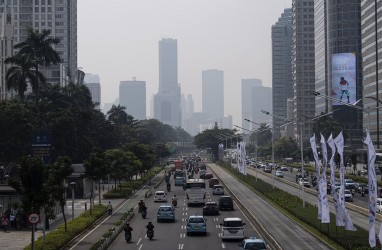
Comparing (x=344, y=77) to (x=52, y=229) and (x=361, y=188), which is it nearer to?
(x=361, y=188)

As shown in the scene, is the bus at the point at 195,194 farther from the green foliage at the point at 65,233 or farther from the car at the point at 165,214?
the car at the point at 165,214

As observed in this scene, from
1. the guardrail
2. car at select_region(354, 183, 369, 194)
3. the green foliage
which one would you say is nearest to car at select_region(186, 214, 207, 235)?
the guardrail

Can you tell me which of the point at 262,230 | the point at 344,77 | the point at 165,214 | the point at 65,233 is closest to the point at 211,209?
the point at 165,214

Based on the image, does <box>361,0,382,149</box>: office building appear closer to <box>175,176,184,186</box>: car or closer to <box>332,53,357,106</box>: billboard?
<box>332,53,357,106</box>: billboard

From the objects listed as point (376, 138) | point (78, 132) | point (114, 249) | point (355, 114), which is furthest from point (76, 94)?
point (114, 249)

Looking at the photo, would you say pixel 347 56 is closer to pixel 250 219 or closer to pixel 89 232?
pixel 250 219

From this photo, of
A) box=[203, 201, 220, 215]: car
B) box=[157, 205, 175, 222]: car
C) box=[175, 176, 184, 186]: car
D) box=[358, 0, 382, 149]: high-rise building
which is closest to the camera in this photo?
box=[157, 205, 175, 222]: car

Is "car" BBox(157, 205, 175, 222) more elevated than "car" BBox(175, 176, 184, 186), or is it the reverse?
"car" BBox(175, 176, 184, 186)
